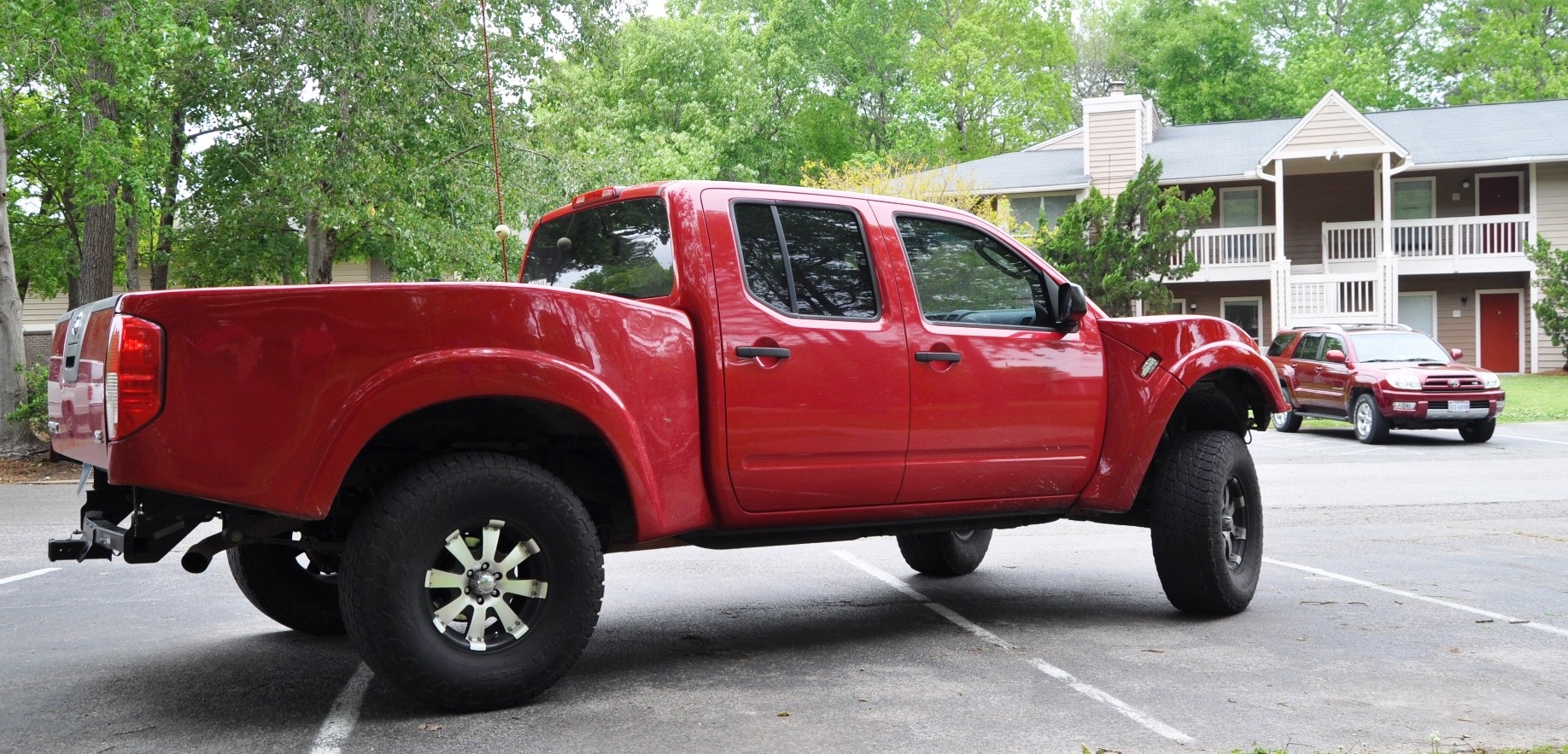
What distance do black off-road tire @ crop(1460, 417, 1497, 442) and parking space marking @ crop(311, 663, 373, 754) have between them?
16.4 metres

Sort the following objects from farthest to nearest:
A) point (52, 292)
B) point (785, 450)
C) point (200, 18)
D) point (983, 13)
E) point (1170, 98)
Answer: point (1170, 98) → point (983, 13) → point (52, 292) → point (200, 18) → point (785, 450)

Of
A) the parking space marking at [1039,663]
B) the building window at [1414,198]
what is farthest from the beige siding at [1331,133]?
the parking space marking at [1039,663]

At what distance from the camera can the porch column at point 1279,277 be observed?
30250mm

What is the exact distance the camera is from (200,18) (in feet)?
51.3

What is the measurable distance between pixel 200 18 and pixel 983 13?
38.7 meters

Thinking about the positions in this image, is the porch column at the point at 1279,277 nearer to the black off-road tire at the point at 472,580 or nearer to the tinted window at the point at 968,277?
the tinted window at the point at 968,277

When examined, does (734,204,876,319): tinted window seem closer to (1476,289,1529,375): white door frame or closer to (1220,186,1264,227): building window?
(1220,186,1264,227): building window

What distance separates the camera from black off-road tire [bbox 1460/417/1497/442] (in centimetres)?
1761

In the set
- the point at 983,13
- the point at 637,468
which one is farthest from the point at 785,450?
the point at 983,13

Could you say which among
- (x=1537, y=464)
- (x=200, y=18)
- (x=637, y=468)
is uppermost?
(x=200, y=18)

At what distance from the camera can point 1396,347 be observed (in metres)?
18.8

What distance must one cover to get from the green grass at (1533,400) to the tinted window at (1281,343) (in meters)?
1.26

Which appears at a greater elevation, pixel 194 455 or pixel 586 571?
pixel 194 455

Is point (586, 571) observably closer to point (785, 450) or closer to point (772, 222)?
point (785, 450)
